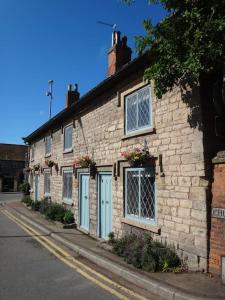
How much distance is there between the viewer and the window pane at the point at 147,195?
9.44 metres

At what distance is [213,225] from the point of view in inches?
288

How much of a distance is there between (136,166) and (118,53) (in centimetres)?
544

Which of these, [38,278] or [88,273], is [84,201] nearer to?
[88,273]

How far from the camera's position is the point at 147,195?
966 centimetres

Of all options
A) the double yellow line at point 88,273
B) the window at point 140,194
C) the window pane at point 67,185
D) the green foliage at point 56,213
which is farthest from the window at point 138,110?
the green foliage at point 56,213

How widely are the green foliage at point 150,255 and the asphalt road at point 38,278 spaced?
1271 mm

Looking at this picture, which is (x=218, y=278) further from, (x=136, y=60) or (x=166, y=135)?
(x=136, y=60)

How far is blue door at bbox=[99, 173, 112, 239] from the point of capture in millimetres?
12055

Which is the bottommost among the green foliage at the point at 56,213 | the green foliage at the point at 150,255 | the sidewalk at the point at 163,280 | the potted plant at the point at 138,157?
the sidewalk at the point at 163,280

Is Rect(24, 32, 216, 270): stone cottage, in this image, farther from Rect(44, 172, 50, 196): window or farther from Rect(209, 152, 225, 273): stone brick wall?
Rect(44, 172, 50, 196): window

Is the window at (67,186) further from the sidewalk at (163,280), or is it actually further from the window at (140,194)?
the sidewalk at (163,280)

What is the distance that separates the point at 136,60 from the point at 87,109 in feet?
17.7

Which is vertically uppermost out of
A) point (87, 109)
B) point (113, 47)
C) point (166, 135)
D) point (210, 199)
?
point (113, 47)

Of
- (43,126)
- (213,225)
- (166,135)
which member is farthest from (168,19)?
(43,126)
